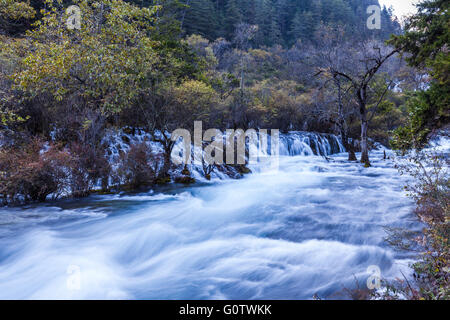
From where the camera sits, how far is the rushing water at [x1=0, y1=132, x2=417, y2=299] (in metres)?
4.21

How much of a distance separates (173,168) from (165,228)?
597 cm

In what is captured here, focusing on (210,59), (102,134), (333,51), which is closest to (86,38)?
(102,134)

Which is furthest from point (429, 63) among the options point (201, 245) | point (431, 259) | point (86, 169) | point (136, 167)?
point (86, 169)

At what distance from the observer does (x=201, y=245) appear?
5953mm

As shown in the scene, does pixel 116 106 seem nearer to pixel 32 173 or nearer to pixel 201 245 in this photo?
pixel 32 173

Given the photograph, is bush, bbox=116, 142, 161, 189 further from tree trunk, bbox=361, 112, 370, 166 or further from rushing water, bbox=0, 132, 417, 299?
tree trunk, bbox=361, 112, 370, 166

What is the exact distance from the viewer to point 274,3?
206ft

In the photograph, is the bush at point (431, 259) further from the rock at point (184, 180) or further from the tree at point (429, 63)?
the rock at point (184, 180)

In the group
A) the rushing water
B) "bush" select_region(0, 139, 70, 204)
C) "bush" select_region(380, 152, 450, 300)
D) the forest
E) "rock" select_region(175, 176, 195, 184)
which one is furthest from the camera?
"rock" select_region(175, 176, 195, 184)

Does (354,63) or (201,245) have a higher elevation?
(354,63)

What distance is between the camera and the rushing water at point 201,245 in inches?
166

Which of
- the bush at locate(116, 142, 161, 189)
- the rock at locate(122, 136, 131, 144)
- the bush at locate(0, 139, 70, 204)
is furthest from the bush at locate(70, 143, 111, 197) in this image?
the rock at locate(122, 136, 131, 144)

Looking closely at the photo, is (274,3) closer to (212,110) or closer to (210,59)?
(210,59)
